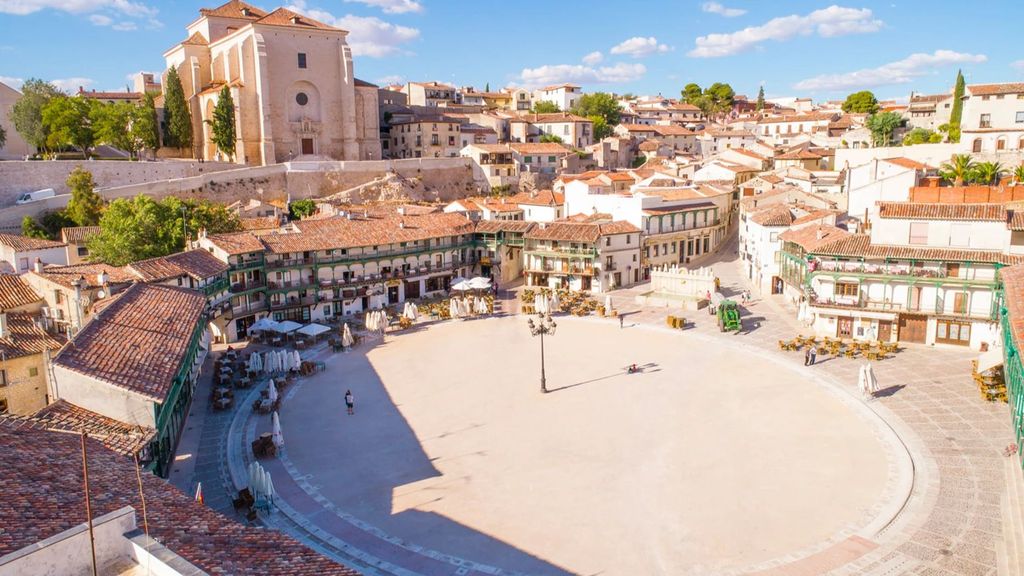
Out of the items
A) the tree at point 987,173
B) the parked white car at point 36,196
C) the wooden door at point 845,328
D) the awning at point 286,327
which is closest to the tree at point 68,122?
the parked white car at point 36,196

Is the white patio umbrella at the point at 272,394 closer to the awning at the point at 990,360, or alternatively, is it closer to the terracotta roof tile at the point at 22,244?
the terracotta roof tile at the point at 22,244

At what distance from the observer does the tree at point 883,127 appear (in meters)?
84.9

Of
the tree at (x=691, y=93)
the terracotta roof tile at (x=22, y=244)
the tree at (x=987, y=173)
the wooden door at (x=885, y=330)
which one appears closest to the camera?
the wooden door at (x=885, y=330)

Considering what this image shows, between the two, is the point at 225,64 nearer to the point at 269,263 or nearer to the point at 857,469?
the point at 269,263

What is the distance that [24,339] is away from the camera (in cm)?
2797

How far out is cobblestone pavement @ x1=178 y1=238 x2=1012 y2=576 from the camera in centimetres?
1828

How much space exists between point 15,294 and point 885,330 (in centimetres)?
4245

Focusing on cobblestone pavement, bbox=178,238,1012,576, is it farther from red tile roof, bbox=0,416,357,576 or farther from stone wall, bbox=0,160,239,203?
stone wall, bbox=0,160,239,203

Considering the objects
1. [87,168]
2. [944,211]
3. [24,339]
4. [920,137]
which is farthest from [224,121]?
[920,137]

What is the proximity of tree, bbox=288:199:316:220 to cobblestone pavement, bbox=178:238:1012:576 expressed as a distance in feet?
128

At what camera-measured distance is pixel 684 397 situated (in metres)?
30.6

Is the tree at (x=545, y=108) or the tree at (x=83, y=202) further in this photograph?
the tree at (x=545, y=108)

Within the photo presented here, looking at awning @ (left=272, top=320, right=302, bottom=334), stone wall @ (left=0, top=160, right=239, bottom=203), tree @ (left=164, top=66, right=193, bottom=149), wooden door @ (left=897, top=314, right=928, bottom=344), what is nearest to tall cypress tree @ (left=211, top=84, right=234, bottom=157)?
tree @ (left=164, top=66, right=193, bottom=149)

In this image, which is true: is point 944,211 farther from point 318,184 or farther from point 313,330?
point 318,184
